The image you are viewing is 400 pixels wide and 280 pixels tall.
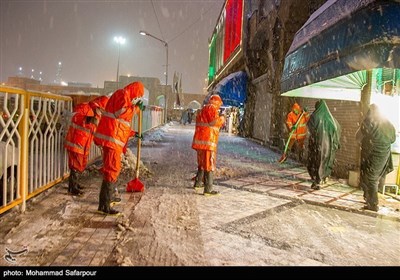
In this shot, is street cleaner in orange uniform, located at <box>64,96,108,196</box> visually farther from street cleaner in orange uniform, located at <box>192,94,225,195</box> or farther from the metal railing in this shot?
street cleaner in orange uniform, located at <box>192,94,225,195</box>

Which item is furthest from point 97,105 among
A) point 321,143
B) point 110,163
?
point 321,143

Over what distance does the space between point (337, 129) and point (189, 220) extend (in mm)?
4727

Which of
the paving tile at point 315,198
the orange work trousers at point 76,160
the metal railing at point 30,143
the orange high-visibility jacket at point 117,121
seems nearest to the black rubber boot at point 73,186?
the orange work trousers at point 76,160

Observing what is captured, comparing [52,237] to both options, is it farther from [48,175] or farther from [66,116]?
[66,116]

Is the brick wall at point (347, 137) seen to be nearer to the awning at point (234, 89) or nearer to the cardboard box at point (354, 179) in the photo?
the cardboard box at point (354, 179)

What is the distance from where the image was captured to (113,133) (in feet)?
16.2

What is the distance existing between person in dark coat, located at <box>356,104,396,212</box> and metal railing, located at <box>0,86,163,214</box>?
5728mm

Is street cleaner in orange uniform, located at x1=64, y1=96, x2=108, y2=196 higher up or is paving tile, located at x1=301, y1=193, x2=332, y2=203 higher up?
street cleaner in orange uniform, located at x1=64, y1=96, x2=108, y2=196

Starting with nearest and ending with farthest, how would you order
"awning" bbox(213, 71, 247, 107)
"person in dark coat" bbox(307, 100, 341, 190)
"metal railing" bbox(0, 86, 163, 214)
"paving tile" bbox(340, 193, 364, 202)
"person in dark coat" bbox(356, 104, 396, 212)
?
1. "metal railing" bbox(0, 86, 163, 214)
2. "person in dark coat" bbox(356, 104, 396, 212)
3. "paving tile" bbox(340, 193, 364, 202)
4. "person in dark coat" bbox(307, 100, 341, 190)
5. "awning" bbox(213, 71, 247, 107)

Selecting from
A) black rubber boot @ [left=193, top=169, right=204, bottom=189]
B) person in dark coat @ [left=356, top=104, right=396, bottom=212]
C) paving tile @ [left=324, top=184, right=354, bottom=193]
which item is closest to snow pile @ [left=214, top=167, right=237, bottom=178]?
black rubber boot @ [left=193, top=169, right=204, bottom=189]

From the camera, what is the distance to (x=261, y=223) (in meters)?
5.09

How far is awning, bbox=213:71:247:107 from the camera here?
20.5 m

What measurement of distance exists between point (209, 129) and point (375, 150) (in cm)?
303

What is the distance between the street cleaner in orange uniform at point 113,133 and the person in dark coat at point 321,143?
14.9ft
